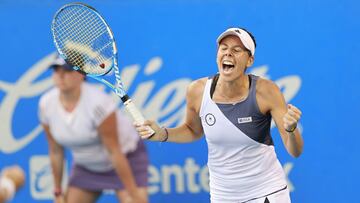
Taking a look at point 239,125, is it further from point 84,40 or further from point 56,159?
point 56,159

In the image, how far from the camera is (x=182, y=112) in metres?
5.13

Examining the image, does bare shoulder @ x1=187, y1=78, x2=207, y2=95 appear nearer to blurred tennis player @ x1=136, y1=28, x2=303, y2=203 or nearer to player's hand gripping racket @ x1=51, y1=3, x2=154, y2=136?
blurred tennis player @ x1=136, y1=28, x2=303, y2=203

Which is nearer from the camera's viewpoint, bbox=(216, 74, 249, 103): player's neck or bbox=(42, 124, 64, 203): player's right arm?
bbox=(216, 74, 249, 103): player's neck

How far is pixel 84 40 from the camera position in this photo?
4.51 meters

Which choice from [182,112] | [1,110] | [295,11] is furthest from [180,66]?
[1,110]

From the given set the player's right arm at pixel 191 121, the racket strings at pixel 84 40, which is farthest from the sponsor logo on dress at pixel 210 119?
the racket strings at pixel 84 40

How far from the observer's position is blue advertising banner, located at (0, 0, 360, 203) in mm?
4926

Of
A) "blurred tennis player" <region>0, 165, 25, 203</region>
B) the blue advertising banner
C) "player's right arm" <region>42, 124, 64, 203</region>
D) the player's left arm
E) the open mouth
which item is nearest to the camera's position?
"blurred tennis player" <region>0, 165, 25, 203</region>

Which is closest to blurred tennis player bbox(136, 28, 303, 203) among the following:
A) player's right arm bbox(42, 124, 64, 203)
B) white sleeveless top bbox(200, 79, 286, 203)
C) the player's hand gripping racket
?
white sleeveless top bbox(200, 79, 286, 203)

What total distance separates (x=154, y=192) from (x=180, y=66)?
0.81 meters

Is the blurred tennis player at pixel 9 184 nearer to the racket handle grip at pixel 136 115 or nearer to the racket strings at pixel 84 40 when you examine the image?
the racket handle grip at pixel 136 115

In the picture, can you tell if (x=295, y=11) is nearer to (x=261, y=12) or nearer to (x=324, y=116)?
(x=261, y=12)

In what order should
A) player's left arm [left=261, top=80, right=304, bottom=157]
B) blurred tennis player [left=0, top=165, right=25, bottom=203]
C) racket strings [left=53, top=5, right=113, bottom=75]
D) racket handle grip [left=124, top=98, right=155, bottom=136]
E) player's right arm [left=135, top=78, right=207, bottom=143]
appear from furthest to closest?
racket strings [left=53, top=5, right=113, bottom=75] < player's right arm [left=135, top=78, right=207, bottom=143] < player's left arm [left=261, top=80, right=304, bottom=157] < racket handle grip [left=124, top=98, right=155, bottom=136] < blurred tennis player [left=0, top=165, right=25, bottom=203]

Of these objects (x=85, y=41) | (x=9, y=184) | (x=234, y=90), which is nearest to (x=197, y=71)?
(x=85, y=41)
